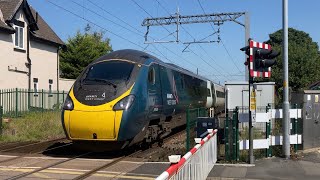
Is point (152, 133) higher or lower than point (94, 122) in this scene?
lower

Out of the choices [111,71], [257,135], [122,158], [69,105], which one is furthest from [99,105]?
[257,135]

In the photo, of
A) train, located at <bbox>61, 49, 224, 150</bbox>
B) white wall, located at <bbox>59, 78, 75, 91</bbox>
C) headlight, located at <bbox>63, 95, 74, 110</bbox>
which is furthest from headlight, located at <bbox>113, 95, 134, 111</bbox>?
white wall, located at <bbox>59, 78, 75, 91</bbox>

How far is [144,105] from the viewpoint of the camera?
1332 cm

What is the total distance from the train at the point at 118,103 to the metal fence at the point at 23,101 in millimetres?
11151

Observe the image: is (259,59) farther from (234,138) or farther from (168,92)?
(168,92)

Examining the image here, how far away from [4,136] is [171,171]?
15.3 meters

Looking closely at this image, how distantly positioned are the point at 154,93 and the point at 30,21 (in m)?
17.2

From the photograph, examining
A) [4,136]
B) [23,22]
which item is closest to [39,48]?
[23,22]

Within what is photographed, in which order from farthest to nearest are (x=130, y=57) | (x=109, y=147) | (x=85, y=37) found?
(x=85, y=37)
(x=130, y=57)
(x=109, y=147)

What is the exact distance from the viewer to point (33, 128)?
66.8 ft

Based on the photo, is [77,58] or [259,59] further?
[77,58]

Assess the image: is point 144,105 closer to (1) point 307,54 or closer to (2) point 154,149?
→ (2) point 154,149

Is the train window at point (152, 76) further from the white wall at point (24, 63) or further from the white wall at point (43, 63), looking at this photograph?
the white wall at point (43, 63)

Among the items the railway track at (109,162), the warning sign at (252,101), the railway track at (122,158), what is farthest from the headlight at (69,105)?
the warning sign at (252,101)
